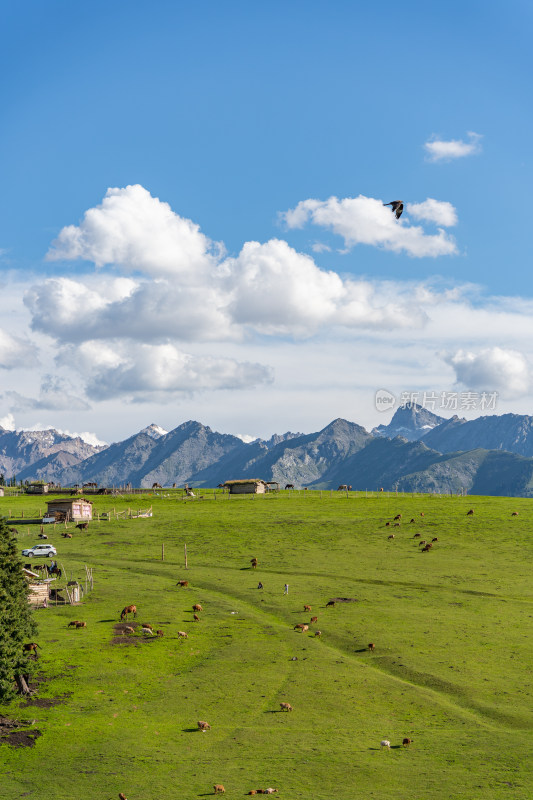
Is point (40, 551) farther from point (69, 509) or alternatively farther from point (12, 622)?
point (12, 622)

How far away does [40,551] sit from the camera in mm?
100750

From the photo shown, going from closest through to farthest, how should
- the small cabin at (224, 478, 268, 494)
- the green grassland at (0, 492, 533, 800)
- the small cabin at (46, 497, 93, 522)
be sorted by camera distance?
the green grassland at (0, 492, 533, 800) < the small cabin at (46, 497, 93, 522) < the small cabin at (224, 478, 268, 494)

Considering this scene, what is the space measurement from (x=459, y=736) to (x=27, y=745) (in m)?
25.9

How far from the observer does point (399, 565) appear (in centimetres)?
9688

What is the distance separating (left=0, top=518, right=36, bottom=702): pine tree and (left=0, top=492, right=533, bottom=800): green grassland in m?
2.04

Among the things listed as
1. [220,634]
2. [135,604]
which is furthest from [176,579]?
[220,634]

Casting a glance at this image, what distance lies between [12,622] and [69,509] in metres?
88.9

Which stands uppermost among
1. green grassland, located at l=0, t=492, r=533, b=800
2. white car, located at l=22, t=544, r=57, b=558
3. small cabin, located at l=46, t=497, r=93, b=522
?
small cabin, located at l=46, t=497, r=93, b=522

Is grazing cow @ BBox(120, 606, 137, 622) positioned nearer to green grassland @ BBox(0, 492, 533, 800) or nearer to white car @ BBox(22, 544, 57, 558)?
green grassland @ BBox(0, 492, 533, 800)

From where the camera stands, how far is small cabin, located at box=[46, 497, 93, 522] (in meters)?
137

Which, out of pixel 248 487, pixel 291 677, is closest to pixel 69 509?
pixel 248 487

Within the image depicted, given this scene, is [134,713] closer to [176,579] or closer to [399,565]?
[176,579]

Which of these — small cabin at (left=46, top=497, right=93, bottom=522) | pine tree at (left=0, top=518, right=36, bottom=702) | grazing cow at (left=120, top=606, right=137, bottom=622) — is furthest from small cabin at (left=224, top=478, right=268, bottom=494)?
pine tree at (left=0, top=518, right=36, bottom=702)

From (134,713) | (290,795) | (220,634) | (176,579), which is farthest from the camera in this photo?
(176,579)
